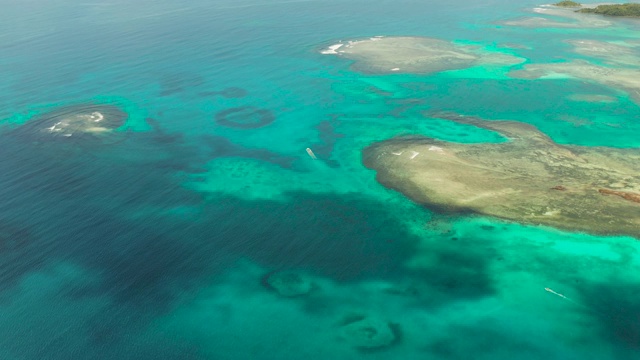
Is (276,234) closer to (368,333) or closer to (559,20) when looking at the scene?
(368,333)

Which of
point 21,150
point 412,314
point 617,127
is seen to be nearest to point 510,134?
point 617,127

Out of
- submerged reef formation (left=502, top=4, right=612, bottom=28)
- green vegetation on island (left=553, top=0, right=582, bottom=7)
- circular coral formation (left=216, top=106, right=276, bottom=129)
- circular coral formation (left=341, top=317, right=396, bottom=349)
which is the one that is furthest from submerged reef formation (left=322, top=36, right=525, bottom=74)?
circular coral formation (left=341, top=317, right=396, bottom=349)

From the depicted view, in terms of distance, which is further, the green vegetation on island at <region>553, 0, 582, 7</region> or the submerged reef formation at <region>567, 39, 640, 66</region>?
the green vegetation on island at <region>553, 0, 582, 7</region>

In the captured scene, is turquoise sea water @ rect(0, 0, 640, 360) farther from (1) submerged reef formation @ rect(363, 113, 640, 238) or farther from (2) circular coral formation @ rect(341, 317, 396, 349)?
(1) submerged reef formation @ rect(363, 113, 640, 238)

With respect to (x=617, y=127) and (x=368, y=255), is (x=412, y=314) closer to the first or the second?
A: (x=368, y=255)

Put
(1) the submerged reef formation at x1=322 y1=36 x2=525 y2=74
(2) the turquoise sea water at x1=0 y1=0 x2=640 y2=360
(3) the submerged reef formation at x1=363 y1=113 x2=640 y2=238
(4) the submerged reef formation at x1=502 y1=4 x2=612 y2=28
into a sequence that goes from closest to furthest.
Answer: (2) the turquoise sea water at x1=0 y1=0 x2=640 y2=360 → (3) the submerged reef formation at x1=363 y1=113 x2=640 y2=238 → (1) the submerged reef formation at x1=322 y1=36 x2=525 y2=74 → (4) the submerged reef formation at x1=502 y1=4 x2=612 y2=28

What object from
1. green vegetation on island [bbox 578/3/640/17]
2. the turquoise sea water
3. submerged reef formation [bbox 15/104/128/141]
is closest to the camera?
the turquoise sea water

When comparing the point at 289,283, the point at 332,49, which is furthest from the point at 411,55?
the point at 289,283

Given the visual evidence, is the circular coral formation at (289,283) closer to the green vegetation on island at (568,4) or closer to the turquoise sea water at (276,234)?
the turquoise sea water at (276,234)

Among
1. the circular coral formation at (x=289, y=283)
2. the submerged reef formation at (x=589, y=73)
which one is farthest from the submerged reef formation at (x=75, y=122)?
the submerged reef formation at (x=589, y=73)
